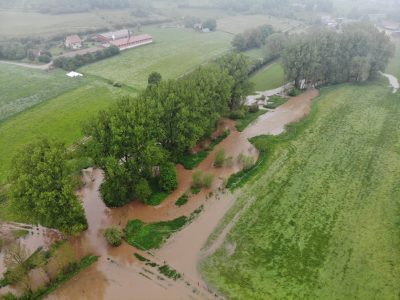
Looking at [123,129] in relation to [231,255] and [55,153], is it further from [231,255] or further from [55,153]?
[231,255]

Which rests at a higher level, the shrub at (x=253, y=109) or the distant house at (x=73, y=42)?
the distant house at (x=73, y=42)

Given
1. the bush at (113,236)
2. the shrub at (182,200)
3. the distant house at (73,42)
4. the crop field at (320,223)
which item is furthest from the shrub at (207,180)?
the distant house at (73,42)

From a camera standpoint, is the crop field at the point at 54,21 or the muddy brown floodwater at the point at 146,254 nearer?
the muddy brown floodwater at the point at 146,254

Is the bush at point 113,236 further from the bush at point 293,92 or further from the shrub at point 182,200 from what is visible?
the bush at point 293,92

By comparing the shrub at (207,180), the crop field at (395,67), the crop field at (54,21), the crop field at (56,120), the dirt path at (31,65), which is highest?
the crop field at (54,21)

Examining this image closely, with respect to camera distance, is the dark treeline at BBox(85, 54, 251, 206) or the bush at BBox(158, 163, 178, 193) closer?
the dark treeline at BBox(85, 54, 251, 206)

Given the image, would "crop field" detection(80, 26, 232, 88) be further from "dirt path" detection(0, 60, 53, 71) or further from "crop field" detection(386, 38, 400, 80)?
"crop field" detection(386, 38, 400, 80)

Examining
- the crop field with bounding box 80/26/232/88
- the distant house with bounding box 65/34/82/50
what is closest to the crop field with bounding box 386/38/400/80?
the crop field with bounding box 80/26/232/88
